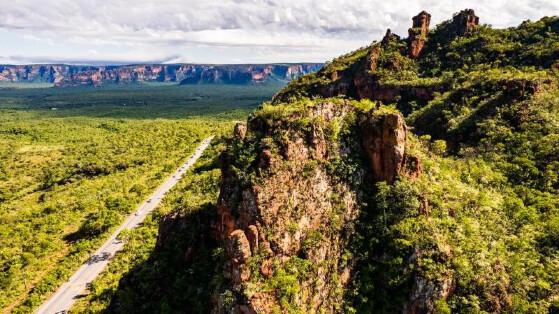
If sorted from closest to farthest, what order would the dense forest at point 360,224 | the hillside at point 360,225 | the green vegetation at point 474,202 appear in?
the hillside at point 360,225, the dense forest at point 360,224, the green vegetation at point 474,202

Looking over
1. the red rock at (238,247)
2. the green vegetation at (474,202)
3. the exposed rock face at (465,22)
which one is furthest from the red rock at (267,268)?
the exposed rock face at (465,22)

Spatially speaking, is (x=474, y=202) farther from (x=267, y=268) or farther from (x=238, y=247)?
(x=238, y=247)

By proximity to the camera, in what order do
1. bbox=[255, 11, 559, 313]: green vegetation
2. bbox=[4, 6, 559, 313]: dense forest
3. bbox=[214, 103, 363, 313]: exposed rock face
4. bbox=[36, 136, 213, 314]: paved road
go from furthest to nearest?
bbox=[36, 136, 213, 314]: paved road < bbox=[255, 11, 559, 313]: green vegetation < bbox=[4, 6, 559, 313]: dense forest < bbox=[214, 103, 363, 313]: exposed rock face

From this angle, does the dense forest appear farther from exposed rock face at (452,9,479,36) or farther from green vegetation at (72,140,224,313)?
exposed rock face at (452,9,479,36)

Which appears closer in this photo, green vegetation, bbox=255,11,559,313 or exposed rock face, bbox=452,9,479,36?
green vegetation, bbox=255,11,559,313

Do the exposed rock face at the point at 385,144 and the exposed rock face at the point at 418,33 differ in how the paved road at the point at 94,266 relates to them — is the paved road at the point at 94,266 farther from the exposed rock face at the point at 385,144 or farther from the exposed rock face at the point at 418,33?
the exposed rock face at the point at 418,33

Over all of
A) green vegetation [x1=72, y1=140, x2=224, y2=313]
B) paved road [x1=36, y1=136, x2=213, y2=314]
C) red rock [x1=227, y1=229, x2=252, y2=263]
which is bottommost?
paved road [x1=36, y1=136, x2=213, y2=314]

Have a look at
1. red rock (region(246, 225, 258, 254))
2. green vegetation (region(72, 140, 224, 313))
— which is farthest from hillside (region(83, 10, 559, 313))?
green vegetation (region(72, 140, 224, 313))
